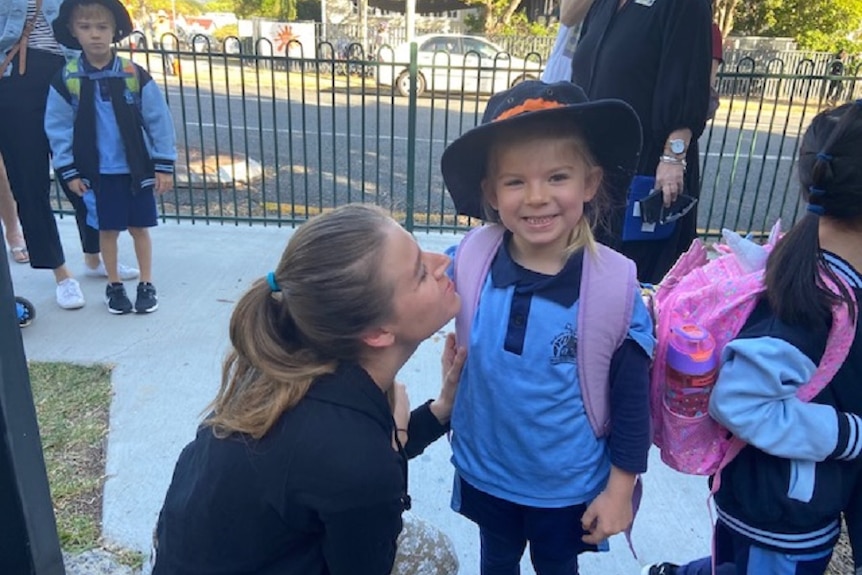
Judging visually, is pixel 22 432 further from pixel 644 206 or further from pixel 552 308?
pixel 644 206

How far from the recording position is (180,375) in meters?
3.40

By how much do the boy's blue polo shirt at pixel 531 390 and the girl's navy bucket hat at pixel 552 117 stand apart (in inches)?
8.4

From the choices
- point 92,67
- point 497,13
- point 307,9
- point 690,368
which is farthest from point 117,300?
point 307,9

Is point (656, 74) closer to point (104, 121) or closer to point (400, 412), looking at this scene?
point (400, 412)

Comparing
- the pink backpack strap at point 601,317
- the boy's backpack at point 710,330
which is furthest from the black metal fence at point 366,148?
the pink backpack strap at point 601,317

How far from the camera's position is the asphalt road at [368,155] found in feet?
19.3

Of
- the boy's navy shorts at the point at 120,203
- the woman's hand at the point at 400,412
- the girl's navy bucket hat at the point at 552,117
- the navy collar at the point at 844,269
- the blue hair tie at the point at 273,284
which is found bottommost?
the boy's navy shorts at the point at 120,203

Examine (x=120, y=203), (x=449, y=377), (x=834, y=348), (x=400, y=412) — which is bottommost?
(x=120, y=203)

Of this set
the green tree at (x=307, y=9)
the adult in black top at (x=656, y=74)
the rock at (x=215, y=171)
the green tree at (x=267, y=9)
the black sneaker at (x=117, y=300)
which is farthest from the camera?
the green tree at (x=307, y=9)

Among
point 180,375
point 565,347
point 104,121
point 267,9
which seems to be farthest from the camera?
point 267,9

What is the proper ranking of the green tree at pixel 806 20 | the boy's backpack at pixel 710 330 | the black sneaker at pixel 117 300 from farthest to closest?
the green tree at pixel 806 20 < the black sneaker at pixel 117 300 < the boy's backpack at pixel 710 330

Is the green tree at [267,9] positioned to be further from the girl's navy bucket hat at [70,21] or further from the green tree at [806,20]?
the girl's navy bucket hat at [70,21]

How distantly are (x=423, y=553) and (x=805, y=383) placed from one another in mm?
1177

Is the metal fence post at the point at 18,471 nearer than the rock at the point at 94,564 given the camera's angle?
Yes
